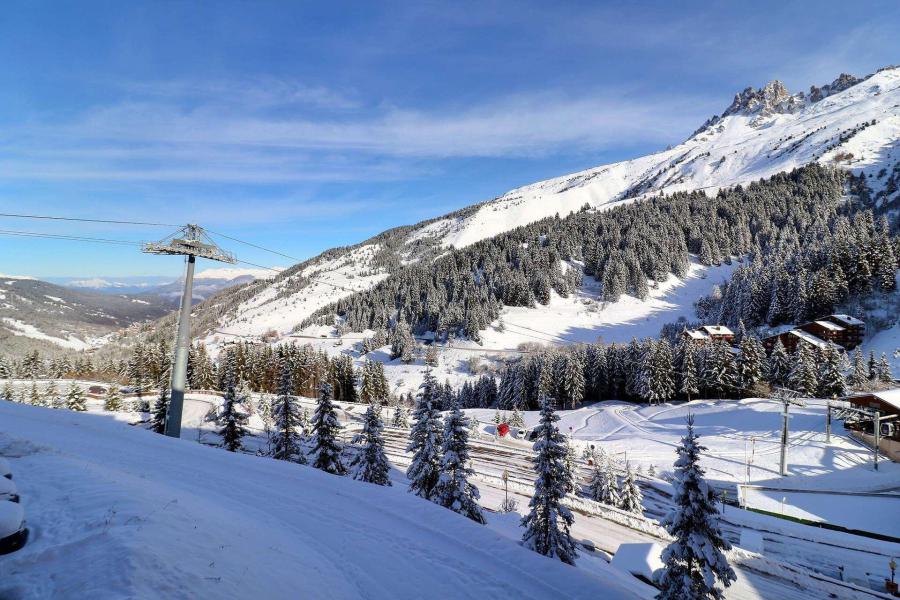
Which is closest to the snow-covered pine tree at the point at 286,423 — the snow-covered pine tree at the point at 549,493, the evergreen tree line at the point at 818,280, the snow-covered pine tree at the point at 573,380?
the snow-covered pine tree at the point at 549,493

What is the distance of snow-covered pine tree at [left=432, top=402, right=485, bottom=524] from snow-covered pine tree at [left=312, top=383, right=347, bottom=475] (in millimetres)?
8486

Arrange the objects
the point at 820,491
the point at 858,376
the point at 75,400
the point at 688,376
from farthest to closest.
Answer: the point at 688,376 < the point at 858,376 < the point at 75,400 < the point at 820,491

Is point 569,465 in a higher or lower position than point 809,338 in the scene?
lower

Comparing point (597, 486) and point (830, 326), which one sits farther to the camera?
point (830, 326)

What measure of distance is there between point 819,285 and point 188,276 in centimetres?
10418

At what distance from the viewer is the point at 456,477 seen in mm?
24609

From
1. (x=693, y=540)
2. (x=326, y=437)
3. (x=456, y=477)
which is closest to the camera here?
(x=693, y=540)

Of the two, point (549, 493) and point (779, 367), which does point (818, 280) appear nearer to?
point (779, 367)

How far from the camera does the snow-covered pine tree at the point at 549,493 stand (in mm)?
21141

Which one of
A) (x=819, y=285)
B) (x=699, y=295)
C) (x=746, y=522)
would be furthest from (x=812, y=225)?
(x=746, y=522)

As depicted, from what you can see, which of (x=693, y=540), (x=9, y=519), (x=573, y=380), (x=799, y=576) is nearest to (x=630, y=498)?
(x=799, y=576)

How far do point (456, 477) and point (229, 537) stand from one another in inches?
691

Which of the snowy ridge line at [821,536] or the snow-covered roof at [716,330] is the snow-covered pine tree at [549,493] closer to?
the snowy ridge line at [821,536]

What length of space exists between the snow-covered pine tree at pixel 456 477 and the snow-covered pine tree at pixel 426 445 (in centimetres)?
85
